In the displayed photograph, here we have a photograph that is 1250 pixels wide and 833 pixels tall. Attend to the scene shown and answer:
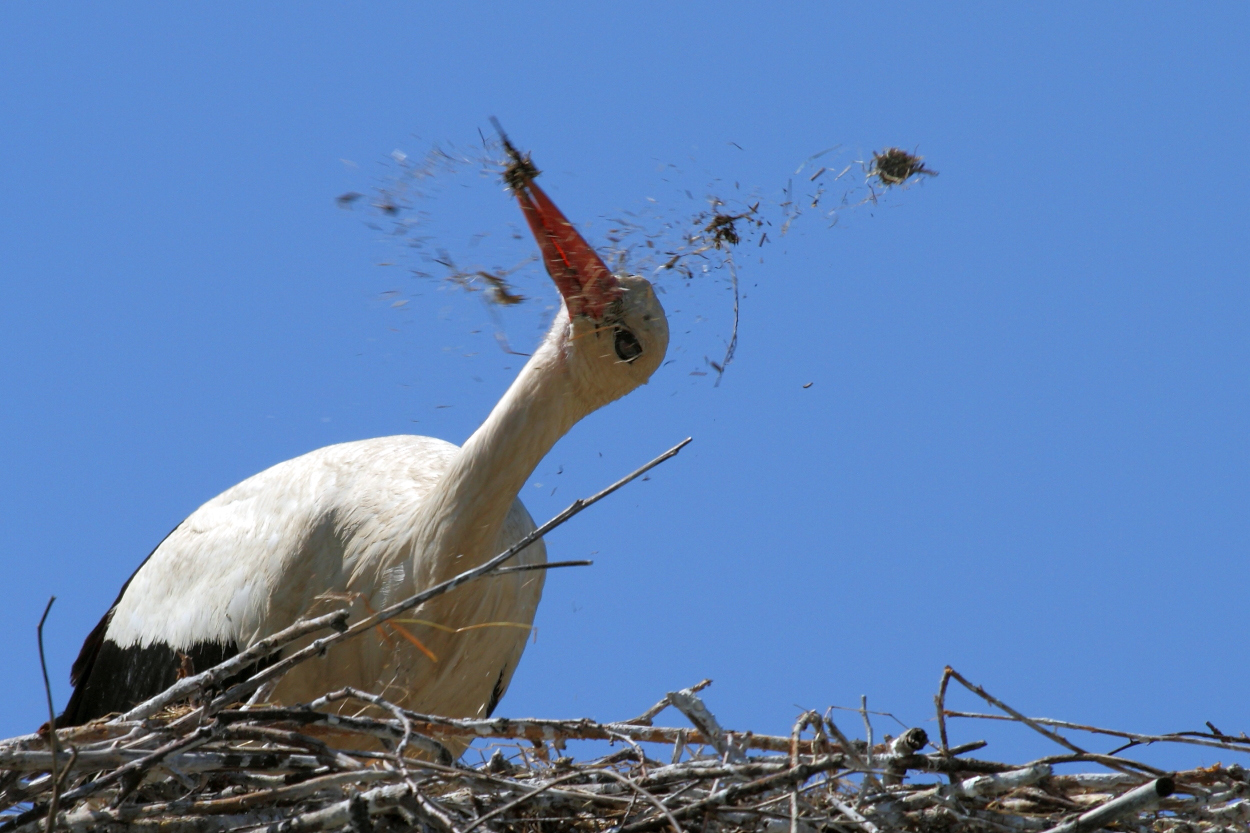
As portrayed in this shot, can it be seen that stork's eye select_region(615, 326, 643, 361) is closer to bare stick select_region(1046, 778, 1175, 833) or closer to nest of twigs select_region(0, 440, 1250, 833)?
nest of twigs select_region(0, 440, 1250, 833)

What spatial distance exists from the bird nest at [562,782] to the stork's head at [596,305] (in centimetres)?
120

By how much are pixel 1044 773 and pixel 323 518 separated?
2249 mm

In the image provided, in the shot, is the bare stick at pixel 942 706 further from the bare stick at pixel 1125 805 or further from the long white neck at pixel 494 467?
the long white neck at pixel 494 467

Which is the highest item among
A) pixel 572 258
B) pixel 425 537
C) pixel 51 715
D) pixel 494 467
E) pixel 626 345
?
pixel 572 258

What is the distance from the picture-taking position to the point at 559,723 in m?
2.97

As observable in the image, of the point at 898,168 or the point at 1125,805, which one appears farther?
the point at 898,168

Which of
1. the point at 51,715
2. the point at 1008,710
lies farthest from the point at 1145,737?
the point at 51,715

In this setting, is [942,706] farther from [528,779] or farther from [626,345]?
[626,345]

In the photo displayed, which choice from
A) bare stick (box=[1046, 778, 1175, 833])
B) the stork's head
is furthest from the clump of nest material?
bare stick (box=[1046, 778, 1175, 833])

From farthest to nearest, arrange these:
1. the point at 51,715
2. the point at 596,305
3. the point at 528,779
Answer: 1. the point at 596,305
2. the point at 528,779
3. the point at 51,715

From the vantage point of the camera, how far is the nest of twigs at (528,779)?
2670 millimetres

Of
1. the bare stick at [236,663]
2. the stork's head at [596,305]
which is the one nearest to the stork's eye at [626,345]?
the stork's head at [596,305]

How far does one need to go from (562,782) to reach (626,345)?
1.46m

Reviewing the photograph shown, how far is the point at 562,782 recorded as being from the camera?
9.52 feet
